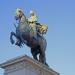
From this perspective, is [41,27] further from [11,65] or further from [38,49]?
[11,65]

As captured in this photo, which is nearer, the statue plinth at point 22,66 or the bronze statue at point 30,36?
the statue plinth at point 22,66

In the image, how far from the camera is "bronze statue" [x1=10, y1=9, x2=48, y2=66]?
63.6 feet

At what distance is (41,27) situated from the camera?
67.7ft

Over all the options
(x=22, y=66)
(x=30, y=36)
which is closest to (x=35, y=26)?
(x=30, y=36)

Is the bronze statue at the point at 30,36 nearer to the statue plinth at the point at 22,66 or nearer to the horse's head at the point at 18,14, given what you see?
the horse's head at the point at 18,14

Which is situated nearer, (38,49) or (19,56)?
(19,56)

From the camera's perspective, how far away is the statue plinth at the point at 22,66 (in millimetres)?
18891

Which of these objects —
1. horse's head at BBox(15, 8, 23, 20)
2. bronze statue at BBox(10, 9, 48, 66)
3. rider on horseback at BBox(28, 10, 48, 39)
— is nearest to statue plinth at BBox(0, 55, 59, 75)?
bronze statue at BBox(10, 9, 48, 66)

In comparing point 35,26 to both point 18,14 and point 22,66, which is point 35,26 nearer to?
point 18,14

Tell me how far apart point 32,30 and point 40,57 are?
1447 mm

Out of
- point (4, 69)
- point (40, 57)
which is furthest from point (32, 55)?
point (4, 69)

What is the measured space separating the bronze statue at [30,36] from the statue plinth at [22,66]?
775mm

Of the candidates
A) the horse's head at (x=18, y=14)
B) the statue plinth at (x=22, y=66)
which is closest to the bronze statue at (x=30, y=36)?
the horse's head at (x=18, y=14)

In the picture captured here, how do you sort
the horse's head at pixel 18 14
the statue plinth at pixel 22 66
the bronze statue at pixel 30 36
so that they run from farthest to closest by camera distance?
the horse's head at pixel 18 14 < the bronze statue at pixel 30 36 < the statue plinth at pixel 22 66
